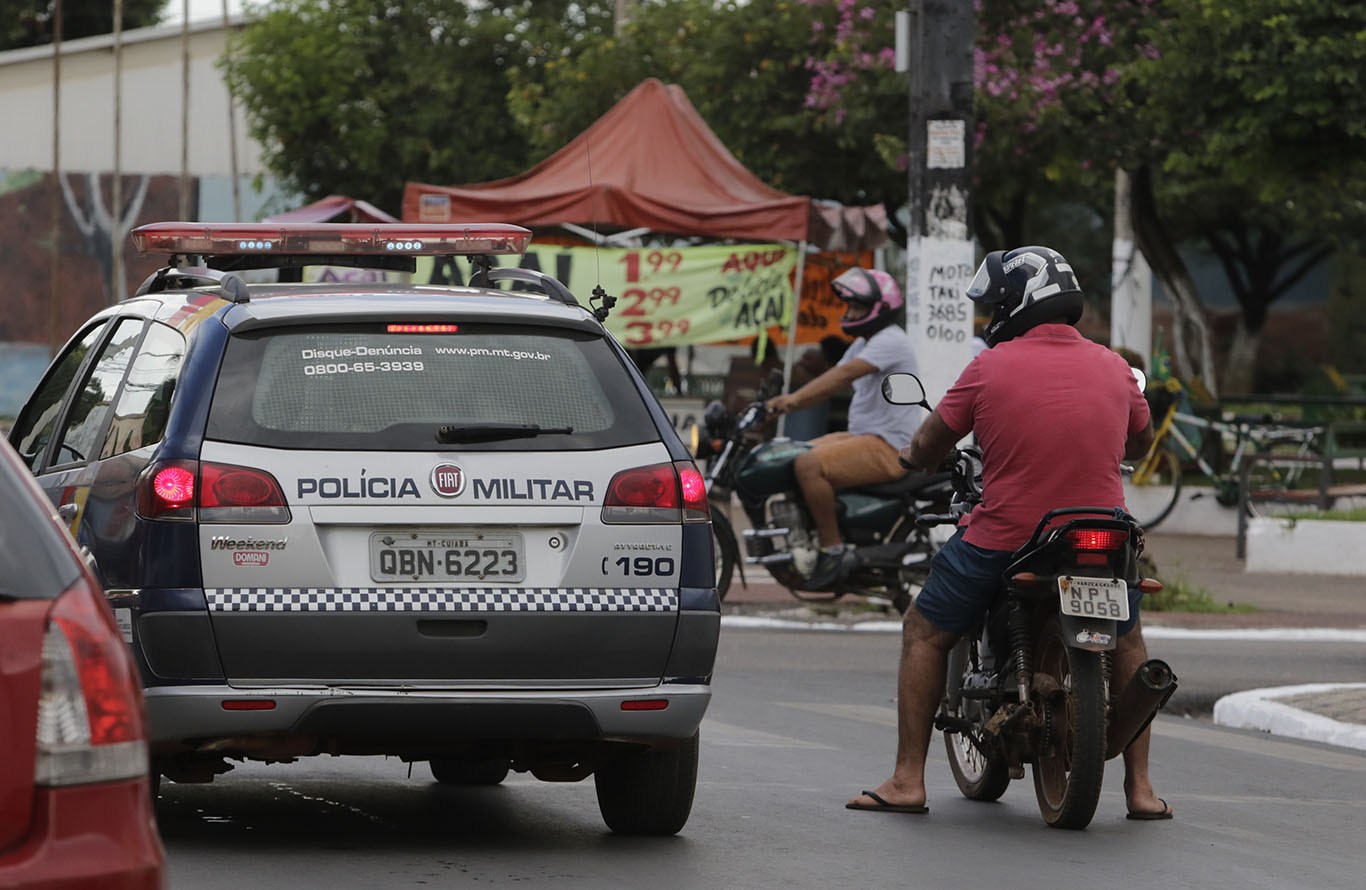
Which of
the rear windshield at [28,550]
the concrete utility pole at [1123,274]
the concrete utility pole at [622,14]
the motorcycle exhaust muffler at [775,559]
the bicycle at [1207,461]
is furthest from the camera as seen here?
the concrete utility pole at [1123,274]

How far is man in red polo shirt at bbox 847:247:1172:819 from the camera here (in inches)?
293

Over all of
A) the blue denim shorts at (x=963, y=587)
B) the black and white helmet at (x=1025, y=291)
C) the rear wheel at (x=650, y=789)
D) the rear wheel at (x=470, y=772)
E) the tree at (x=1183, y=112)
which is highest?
the tree at (x=1183, y=112)

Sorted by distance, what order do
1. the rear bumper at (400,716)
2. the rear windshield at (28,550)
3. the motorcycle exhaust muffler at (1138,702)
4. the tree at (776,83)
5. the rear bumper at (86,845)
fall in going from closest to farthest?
1. the rear bumper at (86,845)
2. the rear windshield at (28,550)
3. the rear bumper at (400,716)
4. the motorcycle exhaust muffler at (1138,702)
5. the tree at (776,83)

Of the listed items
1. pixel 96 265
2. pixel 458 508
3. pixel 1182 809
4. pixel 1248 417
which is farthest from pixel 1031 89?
pixel 96 265

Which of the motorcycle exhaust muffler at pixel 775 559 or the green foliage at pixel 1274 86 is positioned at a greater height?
the green foliage at pixel 1274 86

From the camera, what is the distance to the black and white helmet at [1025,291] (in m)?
7.60

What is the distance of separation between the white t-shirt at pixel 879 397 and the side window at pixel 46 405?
6.03 metres

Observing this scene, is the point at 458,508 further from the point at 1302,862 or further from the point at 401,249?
the point at 1302,862

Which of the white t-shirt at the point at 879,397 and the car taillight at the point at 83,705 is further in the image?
the white t-shirt at the point at 879,397

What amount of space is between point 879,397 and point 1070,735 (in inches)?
248

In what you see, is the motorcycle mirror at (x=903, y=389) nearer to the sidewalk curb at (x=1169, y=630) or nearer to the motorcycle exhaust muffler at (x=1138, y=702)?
the motorcycle exhaust muffler at (x=1138, y=702)

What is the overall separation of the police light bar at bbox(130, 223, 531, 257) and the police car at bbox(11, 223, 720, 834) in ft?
2.60

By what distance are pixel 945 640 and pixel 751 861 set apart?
49.4 inches

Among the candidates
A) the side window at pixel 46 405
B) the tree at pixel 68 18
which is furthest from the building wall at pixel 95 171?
the side window at pixel 46 405
